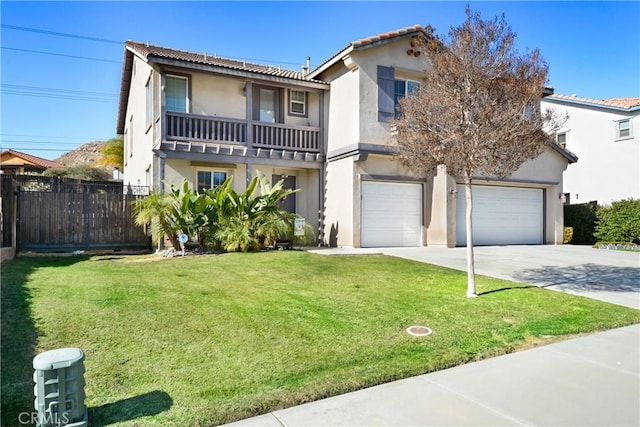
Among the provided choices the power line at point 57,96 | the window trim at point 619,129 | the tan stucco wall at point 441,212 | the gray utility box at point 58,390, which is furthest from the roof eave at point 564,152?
the power line at point 57,96

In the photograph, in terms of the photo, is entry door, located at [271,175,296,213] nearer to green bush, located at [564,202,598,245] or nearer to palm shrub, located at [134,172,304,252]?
palm shrub, located at [134,172,304,252]

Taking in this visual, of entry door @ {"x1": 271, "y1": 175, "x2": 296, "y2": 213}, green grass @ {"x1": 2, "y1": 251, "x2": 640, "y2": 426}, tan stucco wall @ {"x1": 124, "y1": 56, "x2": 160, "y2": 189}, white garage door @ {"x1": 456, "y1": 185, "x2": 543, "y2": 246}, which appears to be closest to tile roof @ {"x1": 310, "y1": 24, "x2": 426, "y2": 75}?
entry door @ {"x1": 271, "y1": 175, "x2": 296, "y2": 213}

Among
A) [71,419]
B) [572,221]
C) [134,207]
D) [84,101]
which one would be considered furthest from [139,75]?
[84,101]

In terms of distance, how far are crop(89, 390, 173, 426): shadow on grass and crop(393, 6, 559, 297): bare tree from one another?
17.8 feet

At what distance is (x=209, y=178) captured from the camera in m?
15.2

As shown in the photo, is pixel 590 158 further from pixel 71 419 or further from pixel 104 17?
pixel 71 419

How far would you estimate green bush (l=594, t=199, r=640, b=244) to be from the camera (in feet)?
55.7

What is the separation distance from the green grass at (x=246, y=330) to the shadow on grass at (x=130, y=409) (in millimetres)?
13

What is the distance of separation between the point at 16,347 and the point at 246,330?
2357 mm

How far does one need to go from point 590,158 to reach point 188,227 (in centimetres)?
2269

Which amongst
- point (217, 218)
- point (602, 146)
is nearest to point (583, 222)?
point (602, 146)

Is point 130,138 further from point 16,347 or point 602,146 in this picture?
point 602,146

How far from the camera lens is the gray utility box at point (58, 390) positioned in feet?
9.47

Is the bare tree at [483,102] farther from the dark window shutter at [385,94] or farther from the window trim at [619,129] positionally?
the window trim at [619,129]
